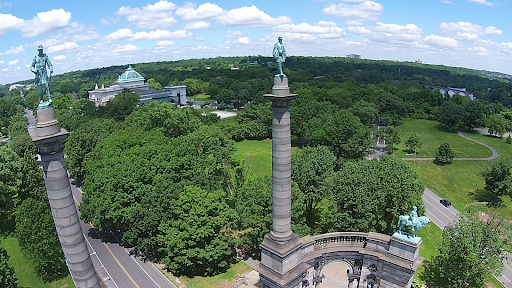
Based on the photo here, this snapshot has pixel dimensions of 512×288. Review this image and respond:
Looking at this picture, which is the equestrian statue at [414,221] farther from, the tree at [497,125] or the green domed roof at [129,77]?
the green domed roof at [129,77]

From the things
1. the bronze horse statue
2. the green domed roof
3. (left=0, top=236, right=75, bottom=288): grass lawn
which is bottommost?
(left=0, top=236, right=75, bottom=288): grass lawn

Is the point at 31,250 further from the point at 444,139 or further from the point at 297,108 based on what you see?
the point at 444,139

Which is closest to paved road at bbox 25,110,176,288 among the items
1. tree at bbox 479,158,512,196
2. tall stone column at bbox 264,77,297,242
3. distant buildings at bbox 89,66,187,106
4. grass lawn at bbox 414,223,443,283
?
tall stone column at bbox 264,77,297,242

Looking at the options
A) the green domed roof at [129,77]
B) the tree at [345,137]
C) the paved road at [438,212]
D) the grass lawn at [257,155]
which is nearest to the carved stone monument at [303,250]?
the paved road at [438,212]

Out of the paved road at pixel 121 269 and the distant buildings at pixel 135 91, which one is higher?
the distant buildings at pixel 135 91

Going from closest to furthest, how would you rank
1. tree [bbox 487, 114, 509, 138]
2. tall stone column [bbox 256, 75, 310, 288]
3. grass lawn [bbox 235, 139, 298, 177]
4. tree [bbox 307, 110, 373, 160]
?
tall stone column [bbox 256, 75, 310, 288]
tree [bbox 307, 110, 373, 160]
grass lawn [bbox 235, 139, 298, 177]
tree [bbox 487, 114, 509, 138]

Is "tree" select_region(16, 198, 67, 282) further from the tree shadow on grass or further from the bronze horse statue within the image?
the tree shadow on grass

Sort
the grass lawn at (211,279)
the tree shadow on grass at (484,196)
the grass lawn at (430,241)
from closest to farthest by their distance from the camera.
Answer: the grass lawn at (211,279)
the grass lawn at (430,241)
the tree shadow on grass at (484,196)
